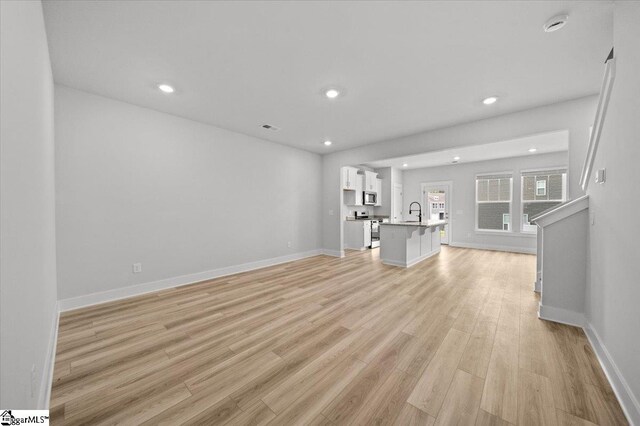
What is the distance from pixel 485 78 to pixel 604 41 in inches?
34.3

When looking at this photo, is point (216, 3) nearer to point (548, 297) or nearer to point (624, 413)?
point (624, 413)

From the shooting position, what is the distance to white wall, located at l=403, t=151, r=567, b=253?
6387 mm

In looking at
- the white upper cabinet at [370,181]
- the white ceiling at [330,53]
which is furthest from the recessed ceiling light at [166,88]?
the white upper cabinet at [370,181]

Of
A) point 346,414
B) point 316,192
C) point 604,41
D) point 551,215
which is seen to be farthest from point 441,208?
point 346,414

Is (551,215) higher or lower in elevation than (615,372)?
higher

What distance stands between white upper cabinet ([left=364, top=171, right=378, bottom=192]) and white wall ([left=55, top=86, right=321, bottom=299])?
3312 mm

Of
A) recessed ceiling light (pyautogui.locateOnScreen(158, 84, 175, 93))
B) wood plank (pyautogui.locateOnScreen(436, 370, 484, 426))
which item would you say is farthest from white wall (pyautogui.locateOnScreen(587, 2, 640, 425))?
recessed ceiling light (pyautogui.locateOnScreen(158, 84, 175, 93))

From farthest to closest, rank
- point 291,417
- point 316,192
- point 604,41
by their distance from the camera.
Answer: point 316,192, point 604,41, point 291,417

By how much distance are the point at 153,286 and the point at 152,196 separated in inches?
53.5

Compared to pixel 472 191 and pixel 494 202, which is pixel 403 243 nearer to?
pixel 472 191

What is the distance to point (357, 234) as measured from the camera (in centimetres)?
711

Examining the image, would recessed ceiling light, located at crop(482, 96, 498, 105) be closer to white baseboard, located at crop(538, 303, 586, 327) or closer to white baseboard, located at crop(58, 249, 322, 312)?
white baseboard, located at crop(538, 303, 586, 327)

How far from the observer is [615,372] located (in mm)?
1533

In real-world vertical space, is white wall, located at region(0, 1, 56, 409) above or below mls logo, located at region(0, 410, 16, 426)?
above
